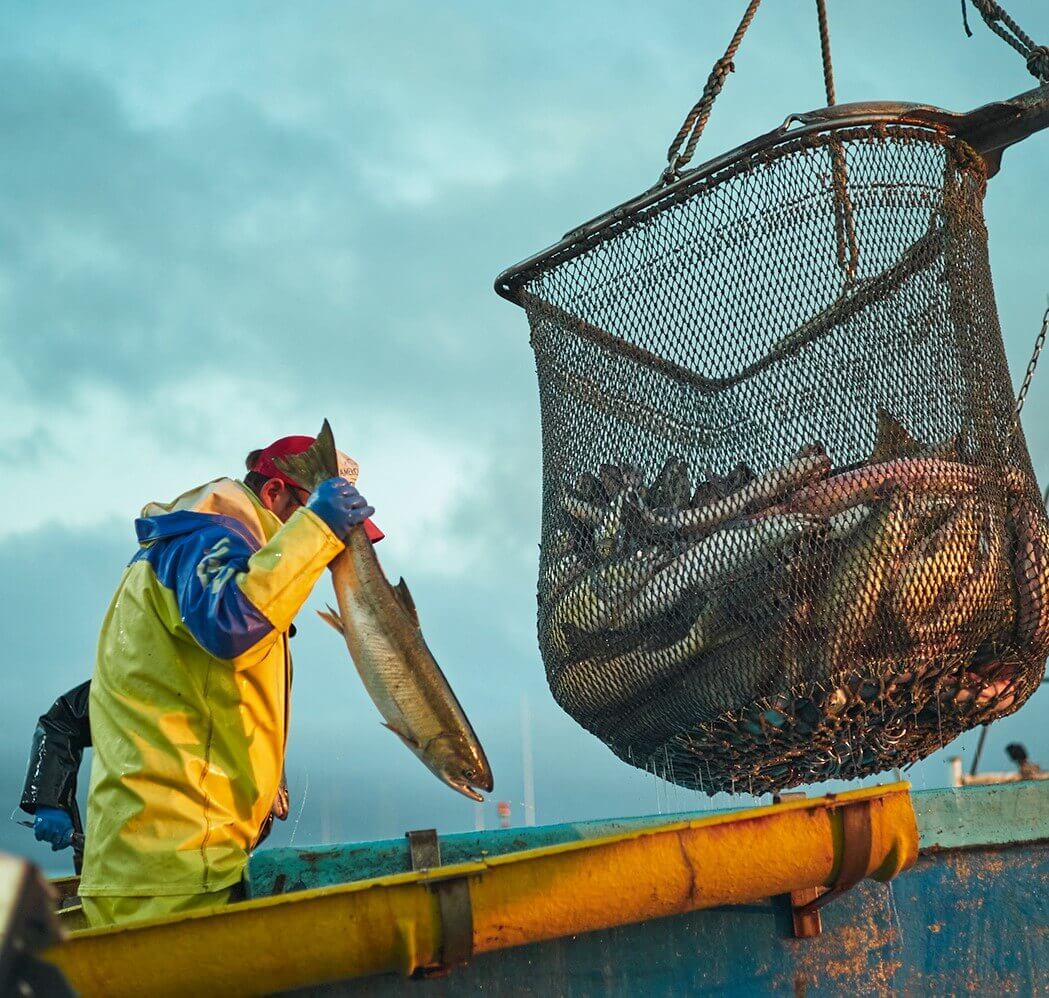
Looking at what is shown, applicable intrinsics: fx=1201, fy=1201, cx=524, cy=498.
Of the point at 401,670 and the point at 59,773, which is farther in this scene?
the point at 59,773

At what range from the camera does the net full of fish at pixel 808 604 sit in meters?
3.79

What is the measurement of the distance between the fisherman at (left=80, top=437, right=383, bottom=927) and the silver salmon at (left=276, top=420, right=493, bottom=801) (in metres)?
0.16

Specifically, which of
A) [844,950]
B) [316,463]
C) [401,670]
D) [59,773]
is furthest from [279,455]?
Answer: [844,950]

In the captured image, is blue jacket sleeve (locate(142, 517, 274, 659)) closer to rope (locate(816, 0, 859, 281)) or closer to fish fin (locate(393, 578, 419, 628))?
fish fin (locate(393, 578, 419, 628))

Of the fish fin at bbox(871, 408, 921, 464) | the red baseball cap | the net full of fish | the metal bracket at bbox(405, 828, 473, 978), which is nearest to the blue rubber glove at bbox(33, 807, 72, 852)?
the red baseball cap

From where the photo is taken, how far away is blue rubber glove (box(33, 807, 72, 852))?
420 cm

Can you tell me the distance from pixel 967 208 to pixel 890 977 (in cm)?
269

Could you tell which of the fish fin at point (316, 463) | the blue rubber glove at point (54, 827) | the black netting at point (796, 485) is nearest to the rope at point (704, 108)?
the black netting at point (796, 485)

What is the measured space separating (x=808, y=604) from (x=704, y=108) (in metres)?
1.83

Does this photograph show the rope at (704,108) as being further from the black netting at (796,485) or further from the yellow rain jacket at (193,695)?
the yellow rain jacket at (193,695)

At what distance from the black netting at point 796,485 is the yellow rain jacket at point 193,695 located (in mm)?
1199

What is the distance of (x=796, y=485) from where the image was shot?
3926 millimetres

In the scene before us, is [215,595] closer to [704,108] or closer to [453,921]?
[453,921]

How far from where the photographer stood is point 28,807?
4.25 m
